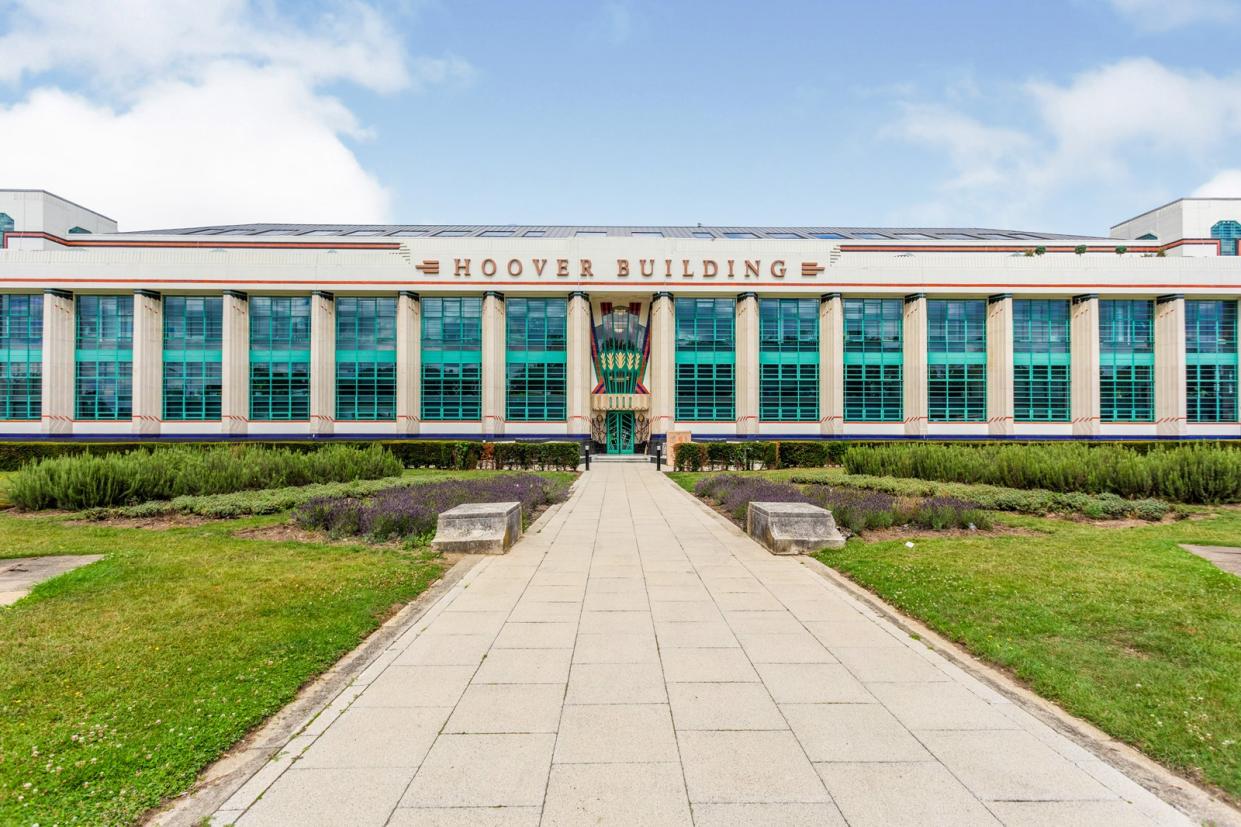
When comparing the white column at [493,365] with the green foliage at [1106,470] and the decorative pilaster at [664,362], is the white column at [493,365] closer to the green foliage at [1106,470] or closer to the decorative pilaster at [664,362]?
the decorative pilaster at [664,362]

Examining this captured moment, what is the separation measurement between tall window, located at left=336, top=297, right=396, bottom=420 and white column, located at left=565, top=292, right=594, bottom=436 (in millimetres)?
10735

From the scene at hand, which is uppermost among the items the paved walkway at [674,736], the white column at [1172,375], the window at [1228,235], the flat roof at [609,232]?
the flat roof at [609,232]

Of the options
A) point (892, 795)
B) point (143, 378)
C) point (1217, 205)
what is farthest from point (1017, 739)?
point (1217, 205)

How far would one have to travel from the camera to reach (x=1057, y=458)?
15539 millimetres

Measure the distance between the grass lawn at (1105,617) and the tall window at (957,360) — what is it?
3073cm

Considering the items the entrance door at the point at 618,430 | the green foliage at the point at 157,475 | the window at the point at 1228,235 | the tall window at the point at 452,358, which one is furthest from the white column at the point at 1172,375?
the green foliage at the point at 157,475

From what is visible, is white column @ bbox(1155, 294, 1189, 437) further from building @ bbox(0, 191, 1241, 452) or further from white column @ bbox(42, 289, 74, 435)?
white column @ bbox(42, 289, 74, 435)

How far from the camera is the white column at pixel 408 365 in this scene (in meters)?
38.7

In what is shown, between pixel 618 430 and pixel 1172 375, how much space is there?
33.6 meters

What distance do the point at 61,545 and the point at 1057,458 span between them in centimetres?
1988

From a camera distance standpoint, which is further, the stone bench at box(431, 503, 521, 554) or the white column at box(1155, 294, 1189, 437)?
the white column at box(1155, 294, 1189, 437)

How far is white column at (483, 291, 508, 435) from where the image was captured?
38.8 metres

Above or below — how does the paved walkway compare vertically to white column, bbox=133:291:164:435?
below

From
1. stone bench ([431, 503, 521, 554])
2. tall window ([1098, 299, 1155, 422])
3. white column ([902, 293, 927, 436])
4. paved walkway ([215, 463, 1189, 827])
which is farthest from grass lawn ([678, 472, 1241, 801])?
tall window ([1098, 299, 1155, 422])
